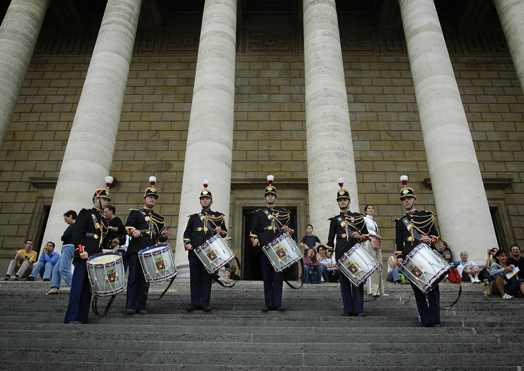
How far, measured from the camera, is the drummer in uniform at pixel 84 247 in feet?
18.5

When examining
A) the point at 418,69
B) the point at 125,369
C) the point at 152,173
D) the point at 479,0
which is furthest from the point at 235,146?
the point at 125,369

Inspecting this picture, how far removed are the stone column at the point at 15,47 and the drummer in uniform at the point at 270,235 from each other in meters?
9.84

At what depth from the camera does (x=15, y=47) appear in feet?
45.0

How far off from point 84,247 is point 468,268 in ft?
27.2

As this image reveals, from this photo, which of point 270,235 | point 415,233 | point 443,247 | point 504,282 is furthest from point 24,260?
point 504,282

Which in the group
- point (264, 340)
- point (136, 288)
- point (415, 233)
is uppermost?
point (415, 233)

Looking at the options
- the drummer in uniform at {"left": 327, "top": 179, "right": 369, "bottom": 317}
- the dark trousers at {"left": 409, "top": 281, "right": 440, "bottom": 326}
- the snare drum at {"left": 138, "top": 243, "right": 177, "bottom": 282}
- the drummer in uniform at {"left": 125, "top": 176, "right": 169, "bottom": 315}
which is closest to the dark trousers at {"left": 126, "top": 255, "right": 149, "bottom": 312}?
the drummer in uniform at {"left": 125, "top": 176, "right": 169, "bottom": 315}

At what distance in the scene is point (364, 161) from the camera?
56.5 feet

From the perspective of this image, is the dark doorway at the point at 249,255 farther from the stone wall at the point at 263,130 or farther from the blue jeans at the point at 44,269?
the blue jeans at the point at 44,269

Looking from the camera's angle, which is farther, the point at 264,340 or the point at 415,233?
the point at 415,233

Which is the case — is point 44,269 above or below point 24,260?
below

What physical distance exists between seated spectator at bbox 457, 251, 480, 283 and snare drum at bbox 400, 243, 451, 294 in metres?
5.02

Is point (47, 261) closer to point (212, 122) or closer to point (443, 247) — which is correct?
point (212, 122)

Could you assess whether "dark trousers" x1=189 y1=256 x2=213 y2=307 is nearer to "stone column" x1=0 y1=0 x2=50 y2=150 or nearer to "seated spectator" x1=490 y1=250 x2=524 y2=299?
"seated spectator" x1=490 y1=250 x2=524 y2=299
